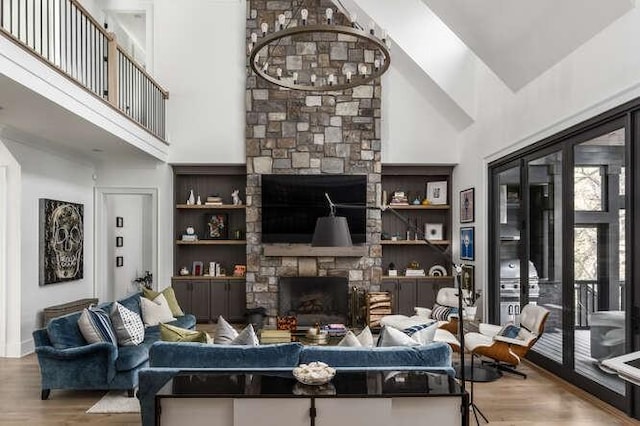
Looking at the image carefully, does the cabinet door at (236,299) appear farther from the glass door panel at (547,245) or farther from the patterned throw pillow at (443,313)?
the glass door panel at (547,245)

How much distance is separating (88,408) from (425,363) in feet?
9.43

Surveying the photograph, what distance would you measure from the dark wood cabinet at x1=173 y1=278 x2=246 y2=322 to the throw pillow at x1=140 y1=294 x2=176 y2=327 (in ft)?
6.92

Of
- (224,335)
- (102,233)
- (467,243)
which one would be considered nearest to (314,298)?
(467,243)

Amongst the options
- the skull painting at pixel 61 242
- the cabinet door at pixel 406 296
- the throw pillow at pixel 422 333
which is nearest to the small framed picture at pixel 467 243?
the cabinet door at pixel 406 296

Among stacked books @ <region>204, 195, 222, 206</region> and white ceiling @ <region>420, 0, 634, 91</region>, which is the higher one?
white ceiling @ <region>420, 0, 634, 91</region>

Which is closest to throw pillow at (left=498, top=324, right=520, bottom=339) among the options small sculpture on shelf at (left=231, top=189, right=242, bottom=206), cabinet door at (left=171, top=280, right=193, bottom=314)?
small sculpture on shelf at (left=231, top=189, right=242, bottom=206)

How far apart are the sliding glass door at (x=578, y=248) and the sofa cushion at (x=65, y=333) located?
15.3 feet

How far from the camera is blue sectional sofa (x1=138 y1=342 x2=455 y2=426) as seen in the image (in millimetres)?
3105

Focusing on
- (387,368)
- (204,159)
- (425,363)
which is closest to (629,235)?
(425,363)

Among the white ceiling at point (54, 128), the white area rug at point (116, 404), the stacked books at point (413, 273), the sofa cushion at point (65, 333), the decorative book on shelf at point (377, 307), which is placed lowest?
the white area rug at point (116, 404)

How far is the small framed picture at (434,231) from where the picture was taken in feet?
27.0

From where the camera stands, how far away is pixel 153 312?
5566 mm

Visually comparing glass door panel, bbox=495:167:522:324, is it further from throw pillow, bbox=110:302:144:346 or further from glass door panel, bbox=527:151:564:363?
throw pillow, bbox=110:302:144:346

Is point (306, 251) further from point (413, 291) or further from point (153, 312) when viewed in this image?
point (153, 312)
